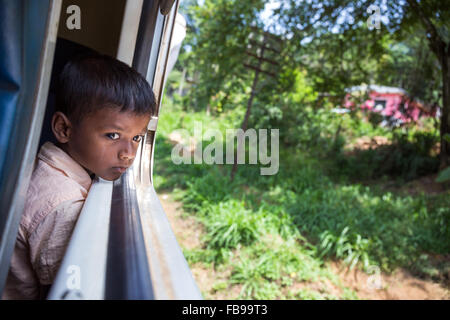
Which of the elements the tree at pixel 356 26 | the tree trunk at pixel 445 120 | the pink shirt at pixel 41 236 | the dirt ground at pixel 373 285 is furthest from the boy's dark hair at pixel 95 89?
the tree trunk at pixel 445 120

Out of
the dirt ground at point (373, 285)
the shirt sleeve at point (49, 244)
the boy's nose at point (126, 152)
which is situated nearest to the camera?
the shirt sleeve at point (49, 244)

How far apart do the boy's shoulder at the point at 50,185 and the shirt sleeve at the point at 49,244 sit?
0.06ft

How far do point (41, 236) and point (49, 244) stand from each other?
0.03m

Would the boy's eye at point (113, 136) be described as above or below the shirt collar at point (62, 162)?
above

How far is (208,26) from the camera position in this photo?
5.41 meters

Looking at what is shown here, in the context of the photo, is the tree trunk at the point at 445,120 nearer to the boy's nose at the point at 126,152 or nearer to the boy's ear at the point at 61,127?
the boy's nose at the point at 126,152

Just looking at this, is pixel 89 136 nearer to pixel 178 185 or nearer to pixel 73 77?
pixel 73 77

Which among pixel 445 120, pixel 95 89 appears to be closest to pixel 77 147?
pixel 95 89

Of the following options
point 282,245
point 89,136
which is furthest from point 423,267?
point 89,136

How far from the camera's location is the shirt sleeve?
64cm

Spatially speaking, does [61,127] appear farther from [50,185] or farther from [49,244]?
[49,244]

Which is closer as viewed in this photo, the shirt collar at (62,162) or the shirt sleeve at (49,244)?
the shirt sleeve at (49,244)

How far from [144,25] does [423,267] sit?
3.82 m

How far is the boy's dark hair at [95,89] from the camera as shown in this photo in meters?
0.92
